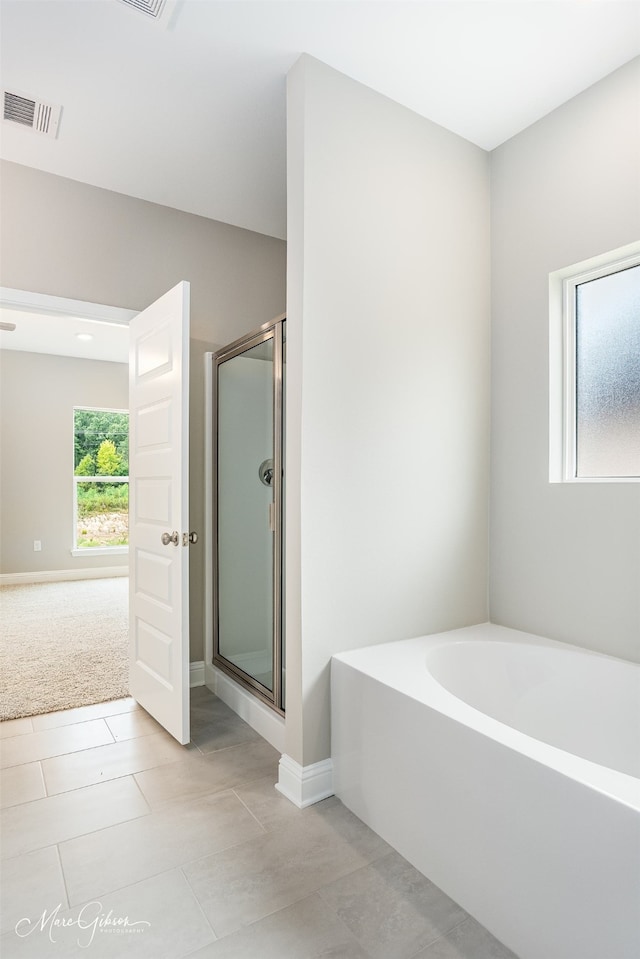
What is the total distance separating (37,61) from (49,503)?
17.0 ft

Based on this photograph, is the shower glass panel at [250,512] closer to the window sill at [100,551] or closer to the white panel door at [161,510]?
the white panel door at [161,510]

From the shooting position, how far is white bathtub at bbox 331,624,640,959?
1146 millimetres

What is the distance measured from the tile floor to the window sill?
4524 millimetres

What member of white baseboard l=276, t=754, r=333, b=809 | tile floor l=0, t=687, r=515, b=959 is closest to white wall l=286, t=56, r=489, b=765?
white baseboard l=276, t=754, r=333, b=809

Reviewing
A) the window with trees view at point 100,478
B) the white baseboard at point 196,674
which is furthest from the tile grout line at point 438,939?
the window with trees view at point 100,478

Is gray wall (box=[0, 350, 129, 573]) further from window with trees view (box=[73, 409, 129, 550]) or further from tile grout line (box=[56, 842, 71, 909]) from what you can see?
tile grout line (box=[56, 842, 71, 909])

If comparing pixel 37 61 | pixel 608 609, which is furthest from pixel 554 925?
pixel 37 61

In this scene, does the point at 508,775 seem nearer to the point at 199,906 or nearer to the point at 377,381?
the point at 199,906

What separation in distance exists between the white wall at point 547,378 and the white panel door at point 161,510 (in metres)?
1.43

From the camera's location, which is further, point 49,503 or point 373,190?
point 49,503

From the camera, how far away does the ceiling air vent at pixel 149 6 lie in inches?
69.5

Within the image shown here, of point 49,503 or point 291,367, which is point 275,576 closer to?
point 291,367

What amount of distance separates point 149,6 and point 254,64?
407 millimetres

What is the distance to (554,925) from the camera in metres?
1.21
